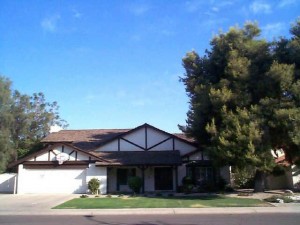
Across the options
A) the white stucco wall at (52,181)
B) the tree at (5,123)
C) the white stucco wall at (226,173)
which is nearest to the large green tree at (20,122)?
the tree at (5,123)

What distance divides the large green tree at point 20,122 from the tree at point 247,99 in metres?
24.7

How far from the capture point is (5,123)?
45.8m

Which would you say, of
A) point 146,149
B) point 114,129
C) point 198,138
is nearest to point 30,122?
point 114,129

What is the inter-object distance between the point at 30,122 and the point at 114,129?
70.7 feet

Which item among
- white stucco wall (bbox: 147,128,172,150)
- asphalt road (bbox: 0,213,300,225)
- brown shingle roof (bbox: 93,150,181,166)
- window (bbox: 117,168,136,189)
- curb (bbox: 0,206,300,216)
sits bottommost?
asphalt road (bbox: 0,213,300,225)

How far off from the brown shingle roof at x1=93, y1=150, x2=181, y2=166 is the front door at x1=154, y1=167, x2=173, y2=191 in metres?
1.31

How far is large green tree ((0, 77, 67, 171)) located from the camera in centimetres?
4334

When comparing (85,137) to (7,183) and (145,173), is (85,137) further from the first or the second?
(145,173)

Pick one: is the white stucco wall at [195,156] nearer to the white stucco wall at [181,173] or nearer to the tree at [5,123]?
the white stucco wall at [181,173]

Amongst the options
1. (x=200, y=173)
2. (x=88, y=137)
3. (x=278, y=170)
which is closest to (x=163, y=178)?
(x=200, y=173)

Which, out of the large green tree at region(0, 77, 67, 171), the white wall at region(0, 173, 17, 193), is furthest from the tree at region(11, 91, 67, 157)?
Result: the white wall at region(0, 173, 17, 193)

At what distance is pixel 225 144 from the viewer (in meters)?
22.3

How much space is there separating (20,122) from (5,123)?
8778 mm

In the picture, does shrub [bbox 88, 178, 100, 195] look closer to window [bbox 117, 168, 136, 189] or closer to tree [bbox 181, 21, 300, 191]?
window [bbox 117, 168, 136, 189]
